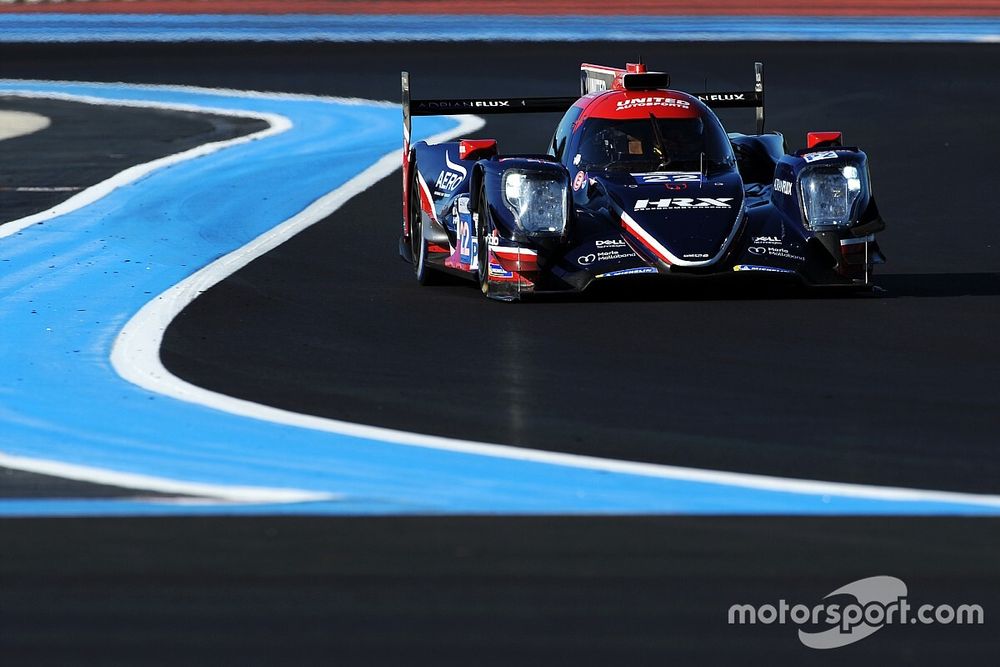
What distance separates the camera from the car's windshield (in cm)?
1062

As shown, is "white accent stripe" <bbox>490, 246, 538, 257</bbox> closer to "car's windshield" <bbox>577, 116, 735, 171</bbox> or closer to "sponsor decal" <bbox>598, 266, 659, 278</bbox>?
"sponsor decal" <bbox>598, 266, 659, 278</bbox>

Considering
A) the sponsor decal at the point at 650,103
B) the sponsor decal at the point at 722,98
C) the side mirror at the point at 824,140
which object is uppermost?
the sponsor decal at the point at 650,103

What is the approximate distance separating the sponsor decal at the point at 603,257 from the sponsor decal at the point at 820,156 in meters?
1.22

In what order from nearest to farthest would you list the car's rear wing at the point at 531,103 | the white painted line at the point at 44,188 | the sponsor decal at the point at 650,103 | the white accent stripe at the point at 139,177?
1. the white accent stripe at the point at 139,177
2. the sponsor decal at the point at 650,103
3. the car's rear wing at the point at 531,103
4. the white painted line at the point at 44,188

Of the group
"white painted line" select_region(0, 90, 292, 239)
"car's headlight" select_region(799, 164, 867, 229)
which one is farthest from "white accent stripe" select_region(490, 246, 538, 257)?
"white painted line" select_region(0, 90, 292, 239)

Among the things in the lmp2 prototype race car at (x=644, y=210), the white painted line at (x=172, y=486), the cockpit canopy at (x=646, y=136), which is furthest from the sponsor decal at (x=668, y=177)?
the white painted line at (x=172, y=486)

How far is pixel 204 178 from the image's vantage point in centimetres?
1720

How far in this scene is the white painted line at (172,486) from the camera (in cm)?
597

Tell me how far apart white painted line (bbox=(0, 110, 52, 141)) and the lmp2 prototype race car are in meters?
11.8

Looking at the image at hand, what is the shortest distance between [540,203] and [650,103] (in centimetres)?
130

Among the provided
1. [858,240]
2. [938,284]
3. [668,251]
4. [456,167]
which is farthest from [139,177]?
[858,240]

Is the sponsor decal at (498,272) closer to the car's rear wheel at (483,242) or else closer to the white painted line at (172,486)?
the car's rear wheel at (483,242)
